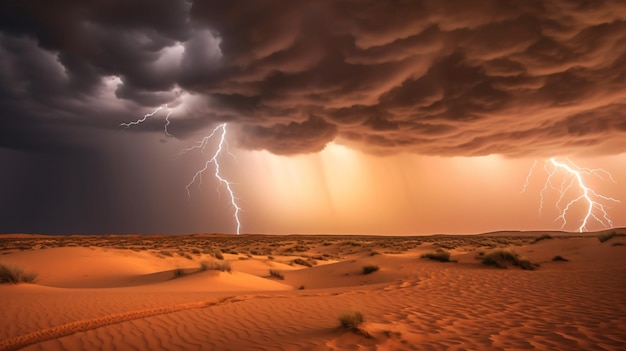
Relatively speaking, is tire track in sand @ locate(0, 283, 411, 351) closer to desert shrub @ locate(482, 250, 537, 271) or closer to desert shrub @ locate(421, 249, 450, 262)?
desert shrub @ locate(482, 250, 537, 271)

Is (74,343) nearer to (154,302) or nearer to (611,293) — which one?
(154,302)

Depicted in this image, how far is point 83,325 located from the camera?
6664mm

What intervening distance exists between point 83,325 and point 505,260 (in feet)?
56.7

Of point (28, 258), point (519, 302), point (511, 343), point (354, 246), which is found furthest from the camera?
point (354, 246)

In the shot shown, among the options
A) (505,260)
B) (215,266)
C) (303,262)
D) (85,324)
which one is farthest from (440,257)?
(85,324)

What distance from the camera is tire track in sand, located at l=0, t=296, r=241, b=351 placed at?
5699 mm

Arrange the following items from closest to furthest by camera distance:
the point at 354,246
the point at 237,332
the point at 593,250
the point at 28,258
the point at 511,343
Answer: the point at 511,343
the point at 237,332
the point at 28,258
the point at 593,250
the point at 354,246

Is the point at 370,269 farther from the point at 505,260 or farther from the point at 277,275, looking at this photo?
the point at 505,260

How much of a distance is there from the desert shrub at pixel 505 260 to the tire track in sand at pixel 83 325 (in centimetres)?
1388

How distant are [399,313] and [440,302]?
1953mm

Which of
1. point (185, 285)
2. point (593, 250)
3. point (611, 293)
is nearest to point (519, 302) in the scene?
point (611, 293)

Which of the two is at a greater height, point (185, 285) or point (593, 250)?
point (593, 250)

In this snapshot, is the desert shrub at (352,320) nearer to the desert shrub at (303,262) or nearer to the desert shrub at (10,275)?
the desert shrub at (10,275)

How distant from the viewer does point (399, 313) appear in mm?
7707
